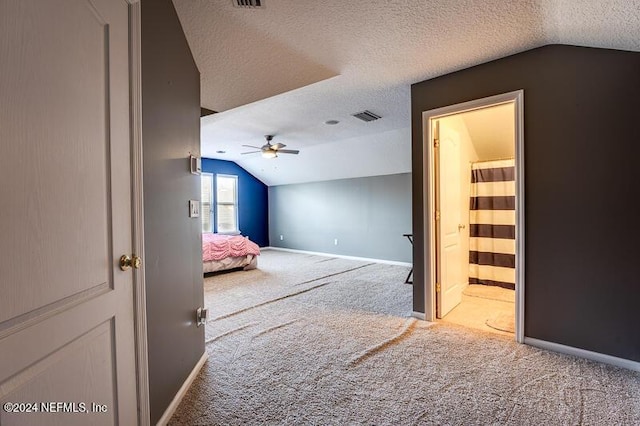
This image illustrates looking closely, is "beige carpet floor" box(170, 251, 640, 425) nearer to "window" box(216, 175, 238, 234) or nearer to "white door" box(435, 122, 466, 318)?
"white door" box(435, 122, 466, 318)

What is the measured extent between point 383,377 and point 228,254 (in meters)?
3.98

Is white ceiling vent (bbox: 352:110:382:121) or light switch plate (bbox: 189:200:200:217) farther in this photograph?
white ceiling vent (bbox: 352:110:382:121)

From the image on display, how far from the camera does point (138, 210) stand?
1.31m

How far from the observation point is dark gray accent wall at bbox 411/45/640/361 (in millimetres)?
2088

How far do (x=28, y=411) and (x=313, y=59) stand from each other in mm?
2657

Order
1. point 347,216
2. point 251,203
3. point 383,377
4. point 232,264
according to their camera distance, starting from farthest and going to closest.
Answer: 1. point 251,203
2. point 347,216
3. point 232,264
4. point 383,377

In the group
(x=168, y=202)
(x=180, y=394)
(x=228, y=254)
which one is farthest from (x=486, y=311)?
(x=228, y=254)

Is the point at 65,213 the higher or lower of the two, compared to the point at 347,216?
higher

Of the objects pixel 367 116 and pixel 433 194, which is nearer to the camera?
pixel 433 194

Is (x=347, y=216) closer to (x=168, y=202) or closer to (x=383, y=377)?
(x=383, y=377)

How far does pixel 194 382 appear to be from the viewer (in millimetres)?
1999

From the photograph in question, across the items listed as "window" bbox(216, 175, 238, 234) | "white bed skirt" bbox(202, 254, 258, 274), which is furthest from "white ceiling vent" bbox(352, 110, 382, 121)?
"window" bbox(216, 175, 238, 234)

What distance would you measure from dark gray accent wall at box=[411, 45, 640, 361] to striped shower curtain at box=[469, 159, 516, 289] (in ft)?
6.22

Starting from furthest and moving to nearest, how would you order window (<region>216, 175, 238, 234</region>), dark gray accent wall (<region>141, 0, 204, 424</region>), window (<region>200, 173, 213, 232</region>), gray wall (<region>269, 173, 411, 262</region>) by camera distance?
window (<region>216, 175, 238, 234</region>)
window (<region>200, 173, 213, 232</region>)
gray wall (<region>269, 173, 411, 262</region>)
dark gray accent wall (<region>141, 0, 204, 424</region>)
